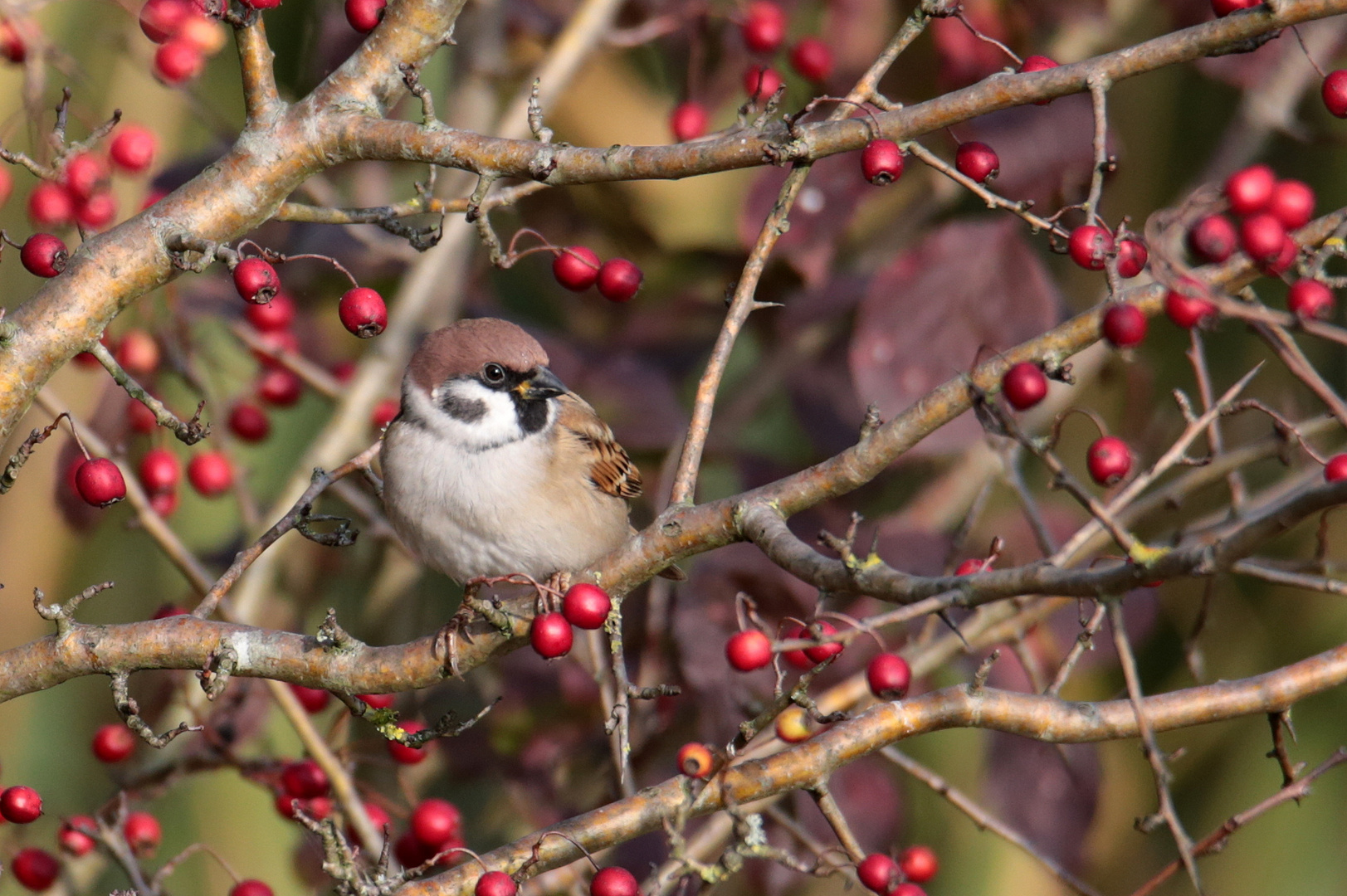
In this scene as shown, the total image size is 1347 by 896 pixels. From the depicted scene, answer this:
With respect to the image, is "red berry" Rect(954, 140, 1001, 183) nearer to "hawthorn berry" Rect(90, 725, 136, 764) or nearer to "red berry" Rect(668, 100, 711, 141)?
"red berry" Rect(668, 100, 711, 141)

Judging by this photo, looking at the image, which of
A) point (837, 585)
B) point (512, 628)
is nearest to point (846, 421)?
point (512, 628)

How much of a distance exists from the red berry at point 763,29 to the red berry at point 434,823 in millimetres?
2057

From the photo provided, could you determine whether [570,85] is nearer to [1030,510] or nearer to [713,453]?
[713,453]

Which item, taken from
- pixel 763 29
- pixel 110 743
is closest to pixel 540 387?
pixel 763 29

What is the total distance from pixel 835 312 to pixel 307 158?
1616mm

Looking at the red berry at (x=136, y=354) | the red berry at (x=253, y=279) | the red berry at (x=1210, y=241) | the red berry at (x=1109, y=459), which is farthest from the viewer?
the red berry at (x=136, y=354)

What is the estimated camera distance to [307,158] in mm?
2045

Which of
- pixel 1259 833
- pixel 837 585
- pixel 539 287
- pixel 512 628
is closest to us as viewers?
pixel 837 585

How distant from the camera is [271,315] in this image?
3453 millimetres

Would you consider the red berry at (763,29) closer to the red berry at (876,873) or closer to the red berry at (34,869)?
the red berry at (876,873)

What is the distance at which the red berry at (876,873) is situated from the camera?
2039 mm

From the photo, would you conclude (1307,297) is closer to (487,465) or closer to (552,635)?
(552,635)

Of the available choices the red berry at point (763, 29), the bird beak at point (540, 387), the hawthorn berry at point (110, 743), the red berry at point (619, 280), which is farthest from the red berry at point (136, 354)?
the red berry at point (763, 29)

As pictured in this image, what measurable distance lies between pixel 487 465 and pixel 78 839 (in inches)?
44.9
